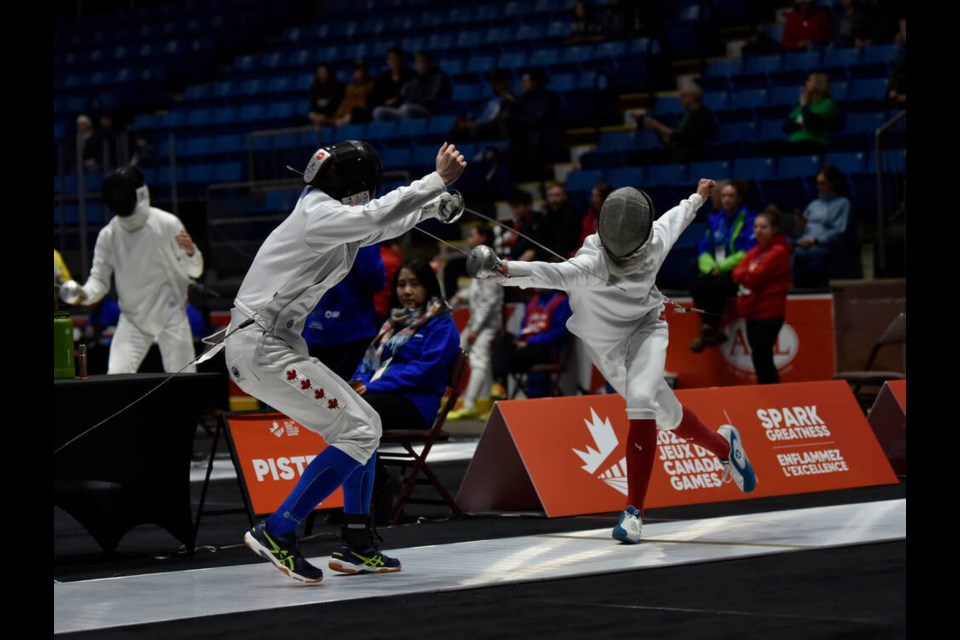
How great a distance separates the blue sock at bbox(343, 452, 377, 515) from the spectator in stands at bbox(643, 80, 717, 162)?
8.71 metres

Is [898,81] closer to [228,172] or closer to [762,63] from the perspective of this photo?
[762,63]

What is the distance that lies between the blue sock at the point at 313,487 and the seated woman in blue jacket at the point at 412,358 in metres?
1.79

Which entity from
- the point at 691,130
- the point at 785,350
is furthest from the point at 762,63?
the point at 785,350

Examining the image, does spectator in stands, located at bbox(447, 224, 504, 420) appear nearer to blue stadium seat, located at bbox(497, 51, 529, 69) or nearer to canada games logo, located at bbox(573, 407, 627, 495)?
blue stadium seat, located at bbox(497, 51, 529, 69)

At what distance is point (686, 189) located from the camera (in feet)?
46.2

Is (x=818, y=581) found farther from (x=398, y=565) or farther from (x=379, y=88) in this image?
(x=379, y=88)

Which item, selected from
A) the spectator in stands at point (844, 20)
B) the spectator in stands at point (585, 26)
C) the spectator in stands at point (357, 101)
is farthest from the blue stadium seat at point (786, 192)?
the spectator in stands at point (357, 101)

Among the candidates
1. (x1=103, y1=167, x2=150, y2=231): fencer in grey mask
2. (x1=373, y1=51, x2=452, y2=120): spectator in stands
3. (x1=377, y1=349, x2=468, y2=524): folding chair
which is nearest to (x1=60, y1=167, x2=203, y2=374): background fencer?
(x1=103, y1=167, x2=150, y2=231): fencer in grey mask

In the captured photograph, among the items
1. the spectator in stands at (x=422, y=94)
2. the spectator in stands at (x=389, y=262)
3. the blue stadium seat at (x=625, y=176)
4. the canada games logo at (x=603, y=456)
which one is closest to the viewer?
the canada games logo at (x=603, y=456)

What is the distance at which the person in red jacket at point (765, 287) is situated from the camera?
11.6m

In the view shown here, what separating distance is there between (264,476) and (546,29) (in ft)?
38.3

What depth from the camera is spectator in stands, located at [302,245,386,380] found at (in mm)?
7952

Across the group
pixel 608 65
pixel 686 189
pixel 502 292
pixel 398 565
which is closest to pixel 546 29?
pixel 608 65

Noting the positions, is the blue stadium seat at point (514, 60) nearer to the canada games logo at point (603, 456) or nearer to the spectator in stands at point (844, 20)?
the spectator in stands at point (844, 20)
